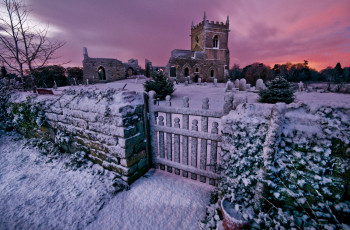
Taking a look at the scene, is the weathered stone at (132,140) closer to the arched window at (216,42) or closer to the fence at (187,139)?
the fence at (187,139)

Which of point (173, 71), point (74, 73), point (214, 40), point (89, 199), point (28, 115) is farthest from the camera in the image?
point (74, 73)

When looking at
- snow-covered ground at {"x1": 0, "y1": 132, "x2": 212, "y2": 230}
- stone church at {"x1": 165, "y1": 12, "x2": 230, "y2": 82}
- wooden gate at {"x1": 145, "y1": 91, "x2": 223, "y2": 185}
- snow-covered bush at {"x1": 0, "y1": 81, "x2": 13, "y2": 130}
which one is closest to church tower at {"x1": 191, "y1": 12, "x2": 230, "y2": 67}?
stone church at {"x1": 165, "y1": 12, "x2": 230, "y2": 82}

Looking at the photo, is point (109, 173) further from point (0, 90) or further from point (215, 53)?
point (215, 53)

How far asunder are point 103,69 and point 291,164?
3259 centimetres

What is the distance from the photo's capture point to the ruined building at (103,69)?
27.0 meters

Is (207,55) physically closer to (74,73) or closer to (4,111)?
(74,73)

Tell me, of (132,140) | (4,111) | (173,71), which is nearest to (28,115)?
(4,111)

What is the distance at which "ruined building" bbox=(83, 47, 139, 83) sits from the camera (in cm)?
2703

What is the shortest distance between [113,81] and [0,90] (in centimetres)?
2570

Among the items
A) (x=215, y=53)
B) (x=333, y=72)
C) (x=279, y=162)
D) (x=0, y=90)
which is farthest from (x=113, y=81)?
(x=333, y=72)

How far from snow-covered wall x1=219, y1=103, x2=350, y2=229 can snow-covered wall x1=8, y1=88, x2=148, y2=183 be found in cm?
170

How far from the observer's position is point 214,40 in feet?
106

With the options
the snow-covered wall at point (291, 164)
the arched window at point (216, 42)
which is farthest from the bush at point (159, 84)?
the arched window at point (216, 42)

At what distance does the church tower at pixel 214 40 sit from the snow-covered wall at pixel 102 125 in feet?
98.4
